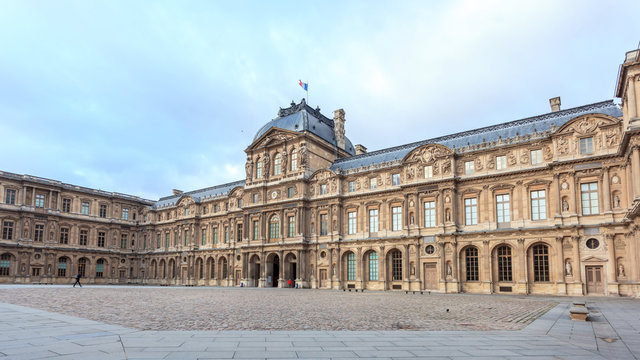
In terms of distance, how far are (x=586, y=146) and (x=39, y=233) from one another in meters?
71.1

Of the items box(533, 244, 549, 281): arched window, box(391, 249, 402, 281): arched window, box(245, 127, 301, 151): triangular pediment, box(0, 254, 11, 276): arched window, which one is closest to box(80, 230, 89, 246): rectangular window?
box(0, 254, 11, 276): arched window

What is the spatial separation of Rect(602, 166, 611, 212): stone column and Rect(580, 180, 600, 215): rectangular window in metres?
0.74

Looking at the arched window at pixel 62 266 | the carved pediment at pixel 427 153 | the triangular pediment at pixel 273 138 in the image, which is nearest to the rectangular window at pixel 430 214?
the carved pediment at pixel 427 153

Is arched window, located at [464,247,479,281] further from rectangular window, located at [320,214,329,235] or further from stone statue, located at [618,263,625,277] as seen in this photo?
rectangular window, located at [320,214,329,235]

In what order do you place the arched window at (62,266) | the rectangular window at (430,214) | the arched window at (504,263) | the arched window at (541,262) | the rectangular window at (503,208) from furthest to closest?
the arched window at (62,266) < the rectangular window at (430,214) < the rectangular window at (503,208) < the arched window at (504,263) < the arched window at (541,262)

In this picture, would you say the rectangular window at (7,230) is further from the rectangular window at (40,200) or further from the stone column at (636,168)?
the stone column at (636,168)

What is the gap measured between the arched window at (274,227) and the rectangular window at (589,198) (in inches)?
1322

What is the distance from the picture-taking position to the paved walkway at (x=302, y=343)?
28.7ft

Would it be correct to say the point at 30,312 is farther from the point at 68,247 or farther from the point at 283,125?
the point at 68,247

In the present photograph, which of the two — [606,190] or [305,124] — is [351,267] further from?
[606,190]

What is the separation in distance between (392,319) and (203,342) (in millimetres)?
8078

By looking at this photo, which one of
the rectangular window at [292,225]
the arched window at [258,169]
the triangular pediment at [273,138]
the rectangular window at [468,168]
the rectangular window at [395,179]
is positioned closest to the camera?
the rectangular window at [468,168]

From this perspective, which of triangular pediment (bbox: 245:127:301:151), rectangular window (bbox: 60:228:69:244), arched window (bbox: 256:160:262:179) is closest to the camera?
triangular pediment (bbox: 245:127:301:151)

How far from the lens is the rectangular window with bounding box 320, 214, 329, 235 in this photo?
170 ft
